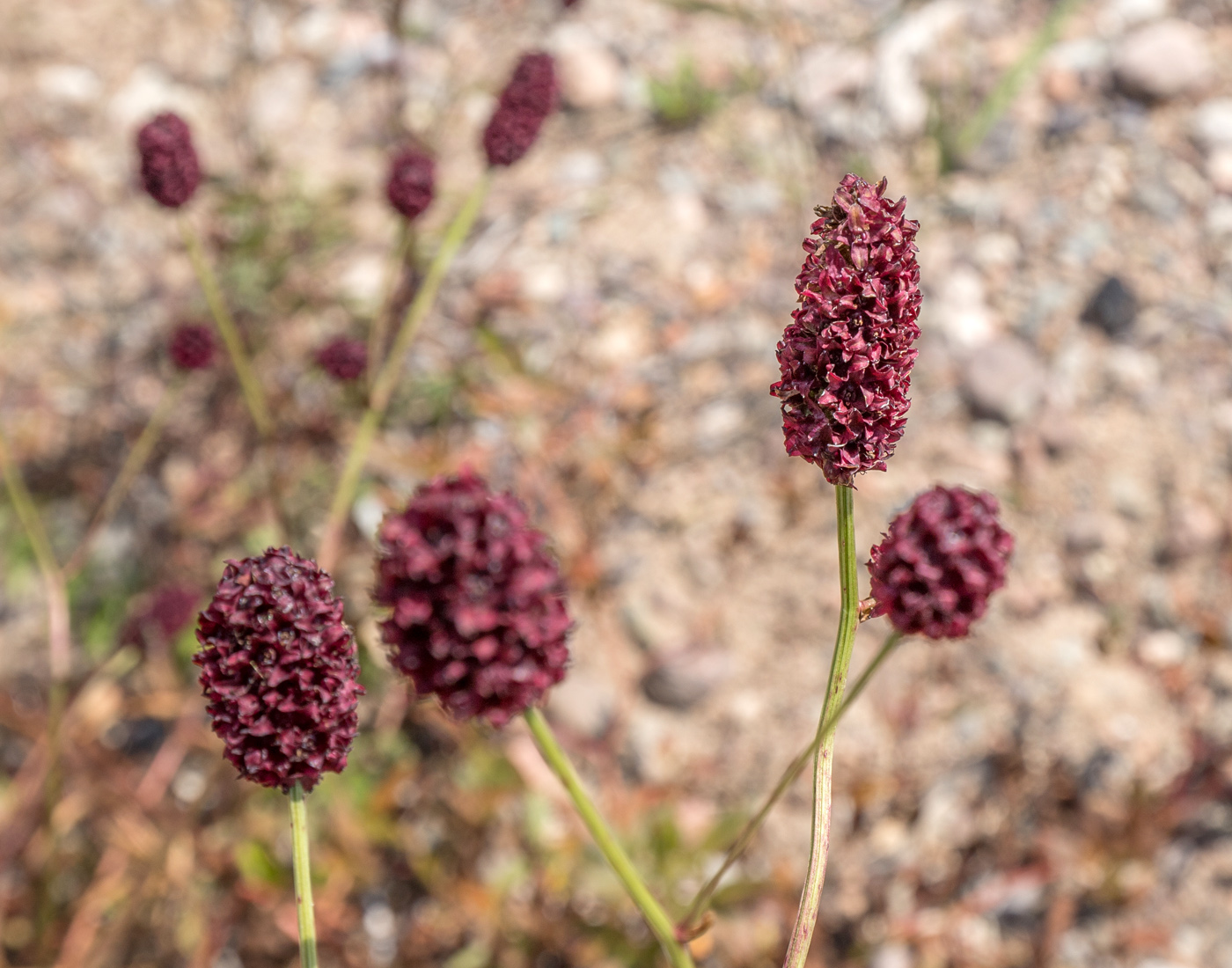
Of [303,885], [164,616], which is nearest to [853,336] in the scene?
[303,885]

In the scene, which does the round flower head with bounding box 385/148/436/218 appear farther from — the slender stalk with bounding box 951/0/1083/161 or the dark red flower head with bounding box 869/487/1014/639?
the slender stalk with bounding box 951/0/1083/161

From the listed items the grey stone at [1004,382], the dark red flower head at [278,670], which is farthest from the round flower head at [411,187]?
the grey stone at [1004,382]

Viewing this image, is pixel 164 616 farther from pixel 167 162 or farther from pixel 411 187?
pixel 411 187

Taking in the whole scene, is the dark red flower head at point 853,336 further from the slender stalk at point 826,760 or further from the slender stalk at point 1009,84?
the slender stalk at point 1009,84

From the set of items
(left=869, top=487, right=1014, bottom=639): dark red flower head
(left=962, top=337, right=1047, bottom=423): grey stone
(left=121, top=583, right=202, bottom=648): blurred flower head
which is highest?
(left=962, top=337, right=1047, bottom=423): grey stone

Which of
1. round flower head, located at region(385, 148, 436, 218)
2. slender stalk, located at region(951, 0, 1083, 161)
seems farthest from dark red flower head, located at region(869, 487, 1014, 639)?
slender stalk, located at region(951, 0, 1083, 161)

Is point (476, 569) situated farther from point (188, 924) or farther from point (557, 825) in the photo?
point (188, 924)
